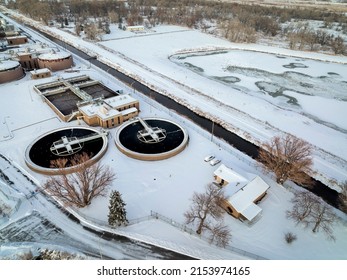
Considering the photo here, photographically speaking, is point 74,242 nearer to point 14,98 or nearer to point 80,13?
point 14,98

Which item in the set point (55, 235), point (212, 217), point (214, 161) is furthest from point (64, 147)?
point (212, 217)

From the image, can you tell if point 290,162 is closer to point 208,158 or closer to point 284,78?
point 208,158

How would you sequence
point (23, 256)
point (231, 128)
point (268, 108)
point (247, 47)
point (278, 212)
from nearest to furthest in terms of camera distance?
point (23, 256)
point (278, 212)
point (231, 128)
point (268, 108)
point (247, 47)

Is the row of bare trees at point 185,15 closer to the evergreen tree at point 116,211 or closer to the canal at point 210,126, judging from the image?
the canal at point 210,126

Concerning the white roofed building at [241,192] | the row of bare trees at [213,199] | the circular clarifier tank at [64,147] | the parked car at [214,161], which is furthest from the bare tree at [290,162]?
the circular clarifier tank at [64,147]

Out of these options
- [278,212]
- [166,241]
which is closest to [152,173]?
[166,241]
